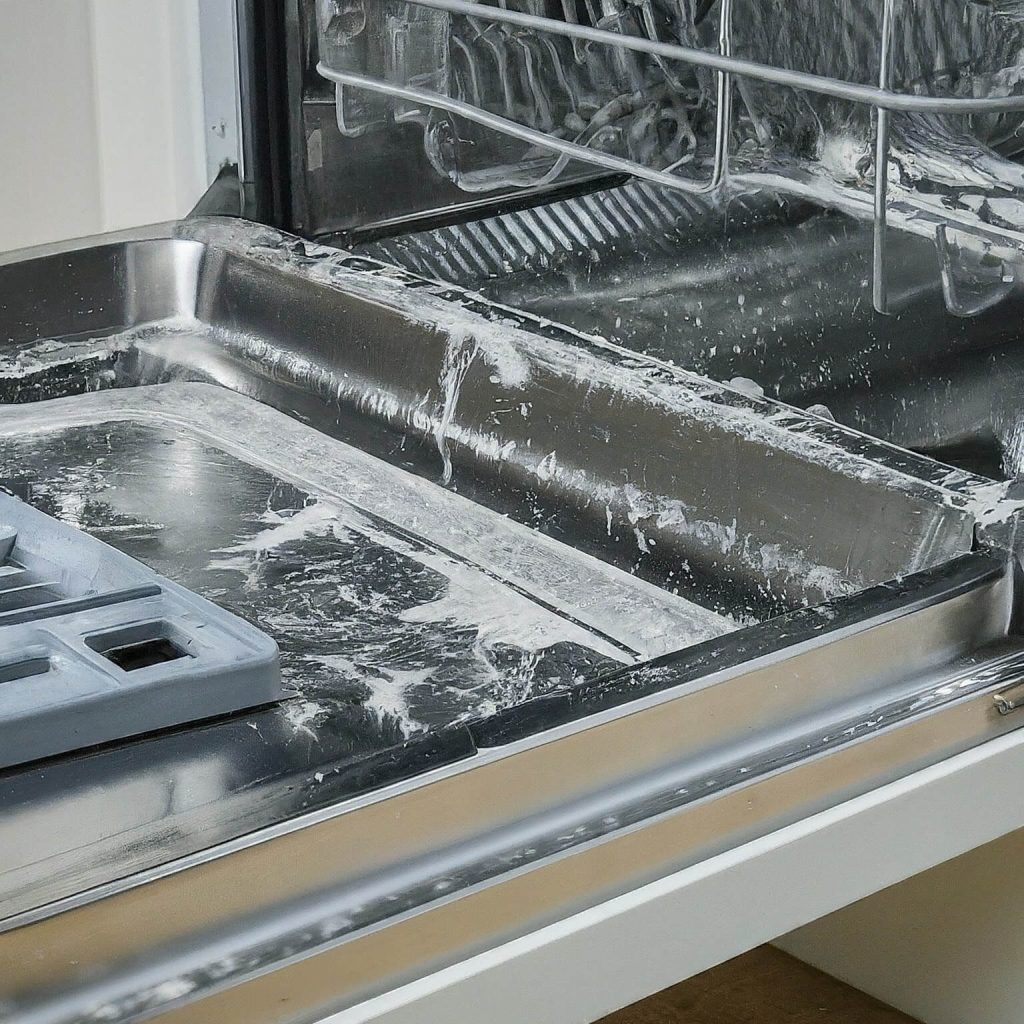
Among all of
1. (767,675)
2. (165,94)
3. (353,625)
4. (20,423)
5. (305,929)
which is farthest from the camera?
(165,94)

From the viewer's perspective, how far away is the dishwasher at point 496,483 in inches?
21.3

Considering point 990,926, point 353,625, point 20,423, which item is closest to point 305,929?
point 353,625

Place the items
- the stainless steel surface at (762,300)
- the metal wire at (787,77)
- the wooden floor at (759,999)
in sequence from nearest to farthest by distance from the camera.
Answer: the metal wire at (787,77), the wooden floor at (759,999), the stainless steel surface at (762,300)

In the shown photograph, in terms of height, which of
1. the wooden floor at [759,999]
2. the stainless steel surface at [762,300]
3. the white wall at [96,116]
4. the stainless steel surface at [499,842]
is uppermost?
the white wall at [96,116]

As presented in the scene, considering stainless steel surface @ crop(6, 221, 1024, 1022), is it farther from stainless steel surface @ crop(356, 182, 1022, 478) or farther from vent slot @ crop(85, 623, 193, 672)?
stainless steel surface @ crop(356, 182, 1022, 478)

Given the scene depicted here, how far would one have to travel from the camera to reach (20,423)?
104 centimetres

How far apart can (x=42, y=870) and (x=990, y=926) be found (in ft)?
1.71

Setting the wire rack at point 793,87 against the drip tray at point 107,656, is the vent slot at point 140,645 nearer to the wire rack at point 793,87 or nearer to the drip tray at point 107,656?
the drip tray at point 107,656

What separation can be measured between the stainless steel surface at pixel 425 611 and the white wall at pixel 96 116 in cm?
14

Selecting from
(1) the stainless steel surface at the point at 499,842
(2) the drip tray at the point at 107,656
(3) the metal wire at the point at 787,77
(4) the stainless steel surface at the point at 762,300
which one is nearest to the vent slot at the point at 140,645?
(2) the drip tray at the point at 107,656

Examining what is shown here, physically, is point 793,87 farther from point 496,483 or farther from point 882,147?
point 496,483

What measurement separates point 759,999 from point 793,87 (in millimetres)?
618

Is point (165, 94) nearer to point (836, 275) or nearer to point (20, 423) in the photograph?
point (20, 423)

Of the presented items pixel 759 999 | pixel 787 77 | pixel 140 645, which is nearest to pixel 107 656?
pixel 140 645
